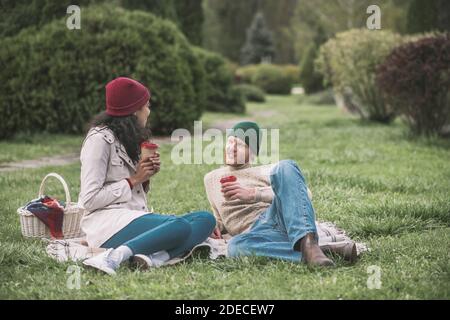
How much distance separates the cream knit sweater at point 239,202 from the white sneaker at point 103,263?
1016mm

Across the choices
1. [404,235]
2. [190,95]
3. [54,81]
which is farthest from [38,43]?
[404,235]

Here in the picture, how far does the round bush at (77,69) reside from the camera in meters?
12.0

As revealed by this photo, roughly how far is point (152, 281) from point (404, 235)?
7.32 ft

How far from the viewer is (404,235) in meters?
5.14

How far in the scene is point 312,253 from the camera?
411cm

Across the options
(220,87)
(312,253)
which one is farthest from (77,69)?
(312,253)

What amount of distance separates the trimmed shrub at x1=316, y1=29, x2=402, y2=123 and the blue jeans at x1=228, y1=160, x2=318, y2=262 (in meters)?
9.80

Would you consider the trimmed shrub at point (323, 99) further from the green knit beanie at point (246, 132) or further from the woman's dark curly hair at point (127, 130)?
the woman's dark curly hair at point (127, 130)

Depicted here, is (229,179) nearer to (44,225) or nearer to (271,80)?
(44,225)

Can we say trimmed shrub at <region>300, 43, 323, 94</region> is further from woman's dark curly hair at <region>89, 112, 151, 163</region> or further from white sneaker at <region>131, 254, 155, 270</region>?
white sneaker at <region>131, 254, 155, 270</region>

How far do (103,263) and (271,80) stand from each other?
2852 cm

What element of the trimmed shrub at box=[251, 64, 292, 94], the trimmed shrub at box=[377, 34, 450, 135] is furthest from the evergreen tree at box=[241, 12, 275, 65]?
the trimmed shrub at box=[377, 34, 450, 135]

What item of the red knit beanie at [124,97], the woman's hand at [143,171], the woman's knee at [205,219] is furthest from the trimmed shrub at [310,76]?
the woman's hand at [143,171]

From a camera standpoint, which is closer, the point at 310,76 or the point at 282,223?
the point at 282,223
